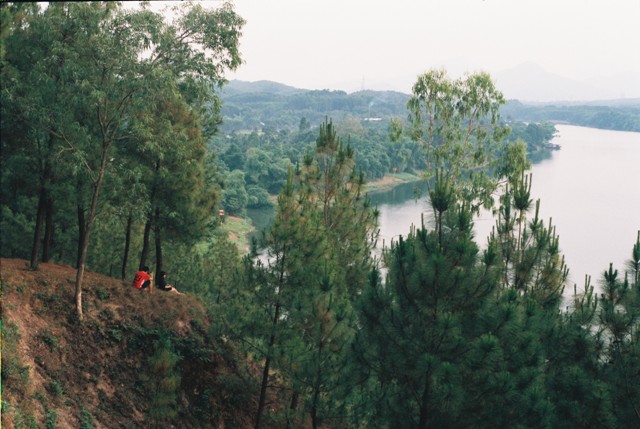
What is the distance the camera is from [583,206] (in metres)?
59.7

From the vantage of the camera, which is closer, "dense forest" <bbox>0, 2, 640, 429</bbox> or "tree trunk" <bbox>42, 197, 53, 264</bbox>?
"dense forest" <bbox>0, 2, 640, 429</bbox>

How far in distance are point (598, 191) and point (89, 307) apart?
67.3 meters

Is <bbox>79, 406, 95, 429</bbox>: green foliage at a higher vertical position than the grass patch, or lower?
higher

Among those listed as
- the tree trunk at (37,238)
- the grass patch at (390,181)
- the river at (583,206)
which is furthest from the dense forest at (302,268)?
the grass patch at (390,181)

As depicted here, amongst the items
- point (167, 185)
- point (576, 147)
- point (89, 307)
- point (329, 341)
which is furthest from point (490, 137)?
point (576, 147)

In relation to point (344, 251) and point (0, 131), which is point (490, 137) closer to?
point (344, 251)

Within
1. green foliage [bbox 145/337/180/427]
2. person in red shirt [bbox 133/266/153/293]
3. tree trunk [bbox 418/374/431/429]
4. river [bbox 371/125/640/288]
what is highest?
person in red shirt [bbox 133/266/153/293]

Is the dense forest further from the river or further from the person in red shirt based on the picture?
the river

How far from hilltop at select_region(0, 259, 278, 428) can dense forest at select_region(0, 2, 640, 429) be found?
0.10 m

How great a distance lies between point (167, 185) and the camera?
53.4 ft

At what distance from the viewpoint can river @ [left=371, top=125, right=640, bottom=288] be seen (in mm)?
44219

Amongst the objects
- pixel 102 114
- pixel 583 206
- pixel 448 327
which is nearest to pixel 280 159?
pixel 583 206

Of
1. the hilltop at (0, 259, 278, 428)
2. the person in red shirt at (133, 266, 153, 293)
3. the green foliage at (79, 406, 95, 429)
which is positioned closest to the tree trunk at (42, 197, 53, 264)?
the hilltop at (0, 259, 278, 428)

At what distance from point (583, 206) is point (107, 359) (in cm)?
5774
